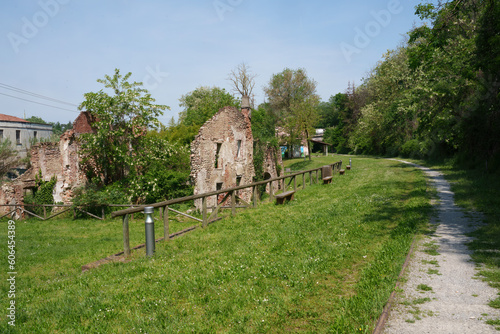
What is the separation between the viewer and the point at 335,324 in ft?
12.5

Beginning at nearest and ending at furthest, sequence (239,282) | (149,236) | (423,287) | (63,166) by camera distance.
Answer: (423,287)
(239,282)
(149,236)
(63,166)

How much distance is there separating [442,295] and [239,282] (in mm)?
2742

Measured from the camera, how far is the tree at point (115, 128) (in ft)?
76.4

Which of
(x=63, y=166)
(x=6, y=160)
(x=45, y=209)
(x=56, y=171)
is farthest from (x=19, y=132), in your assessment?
(x=45, y=209)

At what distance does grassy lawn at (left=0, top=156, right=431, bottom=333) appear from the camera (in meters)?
3.99

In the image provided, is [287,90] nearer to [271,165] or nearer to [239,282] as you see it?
[271,165]

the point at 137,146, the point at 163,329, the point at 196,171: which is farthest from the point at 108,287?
the point at 137,146

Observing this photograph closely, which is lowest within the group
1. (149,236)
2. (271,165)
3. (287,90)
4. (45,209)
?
(45,209)

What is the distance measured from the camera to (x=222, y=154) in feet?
74.8

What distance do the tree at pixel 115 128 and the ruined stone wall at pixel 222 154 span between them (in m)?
4.58

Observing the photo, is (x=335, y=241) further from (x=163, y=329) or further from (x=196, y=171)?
(x=196, y=171)

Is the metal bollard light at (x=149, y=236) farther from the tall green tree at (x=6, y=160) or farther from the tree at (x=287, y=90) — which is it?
the tree at (x=287, y=90)

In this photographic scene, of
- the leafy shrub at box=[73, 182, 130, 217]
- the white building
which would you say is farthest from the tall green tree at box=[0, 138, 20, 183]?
the leafy shrub at box=[73, 182, 130, 217]

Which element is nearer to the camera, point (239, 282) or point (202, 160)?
point (239, 282)
